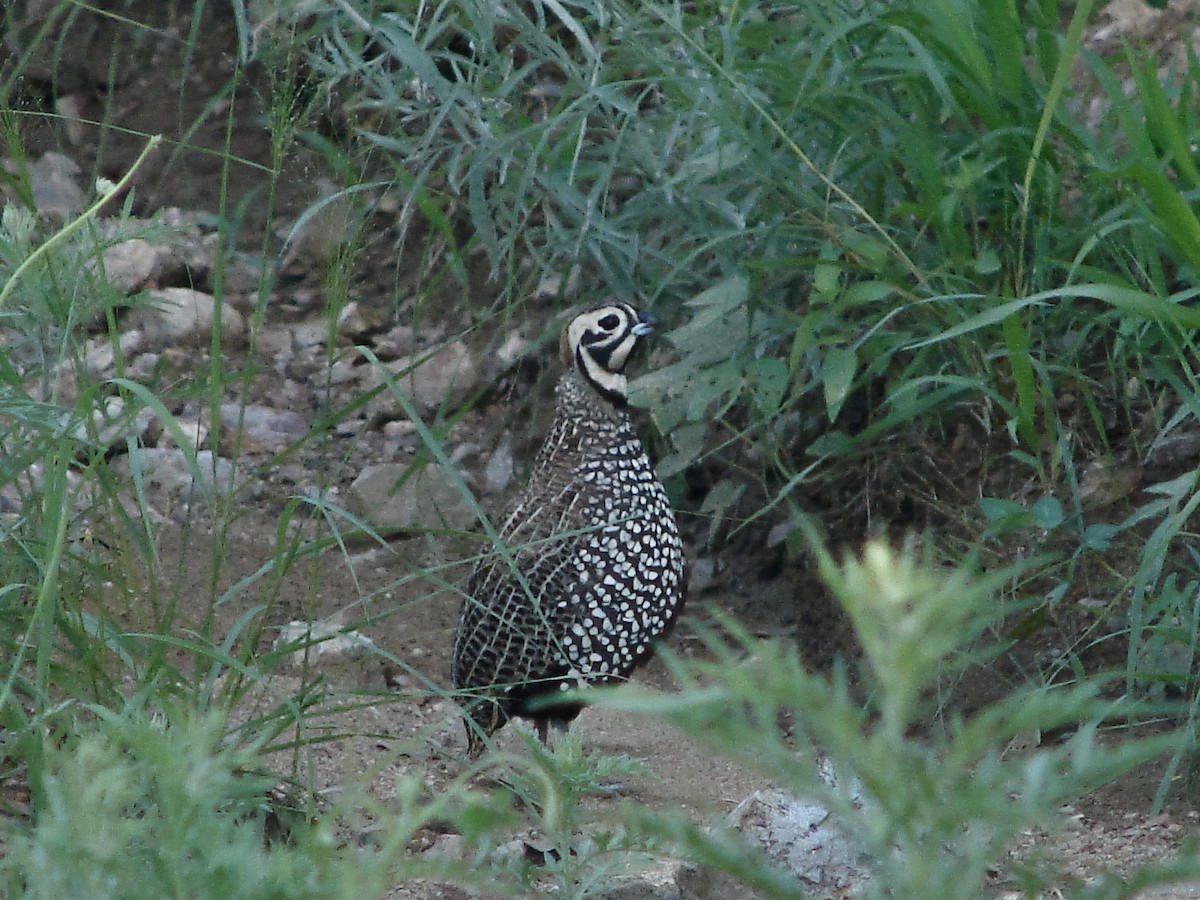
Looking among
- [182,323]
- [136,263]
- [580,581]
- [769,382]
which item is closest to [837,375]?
[769,382]

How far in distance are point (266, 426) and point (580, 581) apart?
77.9 inches

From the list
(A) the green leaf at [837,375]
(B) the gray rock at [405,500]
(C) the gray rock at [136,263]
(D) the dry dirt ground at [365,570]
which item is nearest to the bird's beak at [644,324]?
(A) the green leaf at [837,375]

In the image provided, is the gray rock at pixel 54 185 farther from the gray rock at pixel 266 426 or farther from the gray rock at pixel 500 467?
the gray rock at pixel 500 467

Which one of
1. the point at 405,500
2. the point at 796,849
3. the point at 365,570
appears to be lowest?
the point at 365,570

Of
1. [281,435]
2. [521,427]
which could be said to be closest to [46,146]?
[281,435]

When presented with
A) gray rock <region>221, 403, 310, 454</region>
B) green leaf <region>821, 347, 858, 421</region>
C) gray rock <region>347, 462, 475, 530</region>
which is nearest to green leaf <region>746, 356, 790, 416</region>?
green leaf <region>821, 347, 858, 421</region>

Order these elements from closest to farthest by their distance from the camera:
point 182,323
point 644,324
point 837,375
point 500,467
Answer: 1. point 837,375
2. point 644,324
3. point 500,467
4. point 182,323

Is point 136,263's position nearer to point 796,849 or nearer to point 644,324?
point 644,324

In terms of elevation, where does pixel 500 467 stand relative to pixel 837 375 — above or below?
below

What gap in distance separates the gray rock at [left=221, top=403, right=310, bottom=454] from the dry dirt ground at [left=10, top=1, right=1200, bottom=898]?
0.09 metres

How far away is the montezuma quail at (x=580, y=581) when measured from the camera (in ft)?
12.1

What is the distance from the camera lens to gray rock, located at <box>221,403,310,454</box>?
526 cm

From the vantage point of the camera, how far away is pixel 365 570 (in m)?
4.75

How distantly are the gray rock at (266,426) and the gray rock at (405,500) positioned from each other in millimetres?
409
